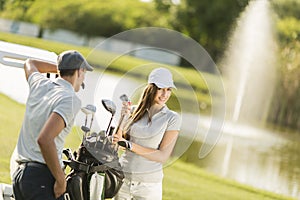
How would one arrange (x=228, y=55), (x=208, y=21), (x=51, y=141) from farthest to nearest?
(x=208, y=21)
(x=228, y=55)
(x=51, y=141)

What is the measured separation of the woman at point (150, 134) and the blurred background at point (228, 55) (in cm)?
30

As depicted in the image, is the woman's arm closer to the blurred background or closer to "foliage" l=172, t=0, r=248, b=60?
the blurred background

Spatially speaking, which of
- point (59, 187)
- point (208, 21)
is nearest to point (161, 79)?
point (59, 187)

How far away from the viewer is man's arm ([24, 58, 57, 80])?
2.78m

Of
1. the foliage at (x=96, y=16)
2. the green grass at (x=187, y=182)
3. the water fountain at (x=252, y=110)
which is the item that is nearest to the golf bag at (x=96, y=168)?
the green grass at (x=187, y=182)

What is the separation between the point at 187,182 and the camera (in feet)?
21.4

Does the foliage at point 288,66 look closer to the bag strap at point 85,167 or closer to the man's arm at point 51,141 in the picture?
the bag strap at point 85,167

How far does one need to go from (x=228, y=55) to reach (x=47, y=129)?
19.8m

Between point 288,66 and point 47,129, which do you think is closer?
point 47,129

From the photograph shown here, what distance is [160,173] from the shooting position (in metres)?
2.89

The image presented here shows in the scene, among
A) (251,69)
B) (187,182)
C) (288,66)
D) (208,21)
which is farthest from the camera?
(208,21)

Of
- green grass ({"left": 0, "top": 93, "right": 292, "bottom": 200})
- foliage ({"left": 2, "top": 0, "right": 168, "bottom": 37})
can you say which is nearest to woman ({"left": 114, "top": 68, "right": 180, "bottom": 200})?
green grass ({"left": 0, "top": 93, "right": 292, "bottom": 200})

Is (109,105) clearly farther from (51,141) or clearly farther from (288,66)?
(288,66)

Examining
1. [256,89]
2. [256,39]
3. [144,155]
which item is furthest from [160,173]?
[256,39]
